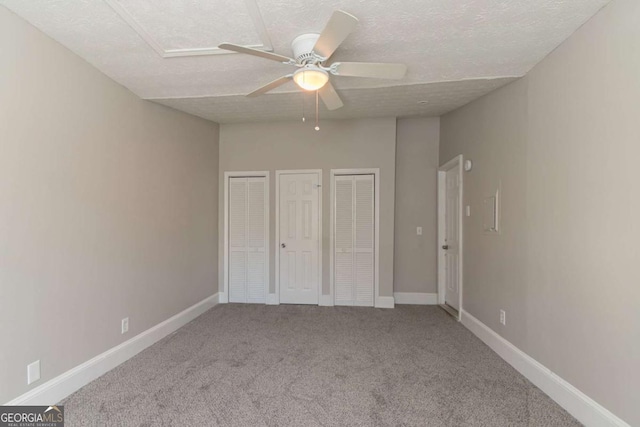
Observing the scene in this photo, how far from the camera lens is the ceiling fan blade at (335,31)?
154cm

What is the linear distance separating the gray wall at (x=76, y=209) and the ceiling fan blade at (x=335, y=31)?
1.87m

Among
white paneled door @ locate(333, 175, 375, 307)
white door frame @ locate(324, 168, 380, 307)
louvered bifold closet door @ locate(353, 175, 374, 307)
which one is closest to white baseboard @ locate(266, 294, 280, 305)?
white door frame @ locate(324, 168, 380, 307)

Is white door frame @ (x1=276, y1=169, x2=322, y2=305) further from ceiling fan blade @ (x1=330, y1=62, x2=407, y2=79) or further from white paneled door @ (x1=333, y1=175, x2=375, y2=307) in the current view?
ceiling fan blade @ (x1=330, y1=62, x2=407, y2=79)

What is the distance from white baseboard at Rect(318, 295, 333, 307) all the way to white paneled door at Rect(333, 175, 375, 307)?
73 mm

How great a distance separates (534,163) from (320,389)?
95.6 inches

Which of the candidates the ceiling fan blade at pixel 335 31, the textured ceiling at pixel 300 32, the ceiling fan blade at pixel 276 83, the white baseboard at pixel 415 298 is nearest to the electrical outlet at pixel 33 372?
the textured ceiling at pixel 300 32

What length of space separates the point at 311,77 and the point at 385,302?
3274mm

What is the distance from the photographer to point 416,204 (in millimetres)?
4543

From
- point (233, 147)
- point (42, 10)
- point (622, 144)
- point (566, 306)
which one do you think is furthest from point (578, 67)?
point (233, 147)

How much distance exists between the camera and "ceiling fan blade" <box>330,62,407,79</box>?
78.7 inches

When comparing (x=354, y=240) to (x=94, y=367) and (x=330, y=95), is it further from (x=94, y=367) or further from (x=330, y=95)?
(x=94, y=367)

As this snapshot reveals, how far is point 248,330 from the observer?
351cm

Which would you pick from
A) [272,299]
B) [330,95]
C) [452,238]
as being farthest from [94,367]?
[452,238]

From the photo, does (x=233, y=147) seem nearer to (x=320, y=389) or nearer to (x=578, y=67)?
(x=320, y=389)
